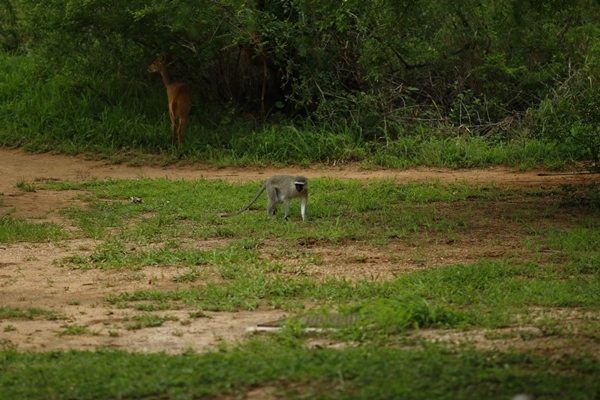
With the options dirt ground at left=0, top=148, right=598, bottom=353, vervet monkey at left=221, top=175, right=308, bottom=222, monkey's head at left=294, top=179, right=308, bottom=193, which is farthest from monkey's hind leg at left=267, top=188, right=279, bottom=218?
dirt ground at left=0, top=148, right=598, bottom=353

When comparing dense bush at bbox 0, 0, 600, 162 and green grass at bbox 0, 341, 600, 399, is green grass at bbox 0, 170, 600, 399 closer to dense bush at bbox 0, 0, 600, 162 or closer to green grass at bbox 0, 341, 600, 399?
green grass at bbox 0, 341, 600, 399

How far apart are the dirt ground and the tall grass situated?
0.65 metres

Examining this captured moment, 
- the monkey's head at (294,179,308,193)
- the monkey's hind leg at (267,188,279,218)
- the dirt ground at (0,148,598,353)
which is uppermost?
the monkey's head at (294,179,308,193)

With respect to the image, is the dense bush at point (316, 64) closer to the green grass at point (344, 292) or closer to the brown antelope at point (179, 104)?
the brown antelope at point (179, 104)

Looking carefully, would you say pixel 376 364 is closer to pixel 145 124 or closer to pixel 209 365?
pixel 209 365

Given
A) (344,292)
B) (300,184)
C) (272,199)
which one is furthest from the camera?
(272,199)

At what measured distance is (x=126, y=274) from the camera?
878 cm

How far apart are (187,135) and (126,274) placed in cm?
783

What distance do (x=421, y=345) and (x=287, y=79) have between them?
11064mm

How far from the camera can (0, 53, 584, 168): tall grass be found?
15.1 meters

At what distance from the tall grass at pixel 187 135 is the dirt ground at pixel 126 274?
0.65 m

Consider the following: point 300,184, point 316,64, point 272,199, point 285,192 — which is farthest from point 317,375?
point 316,64

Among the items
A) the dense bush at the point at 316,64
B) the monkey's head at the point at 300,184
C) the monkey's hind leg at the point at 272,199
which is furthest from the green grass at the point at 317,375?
the dense bush at the point at 316,64

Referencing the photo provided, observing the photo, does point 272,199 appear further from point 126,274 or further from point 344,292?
point 344,292
